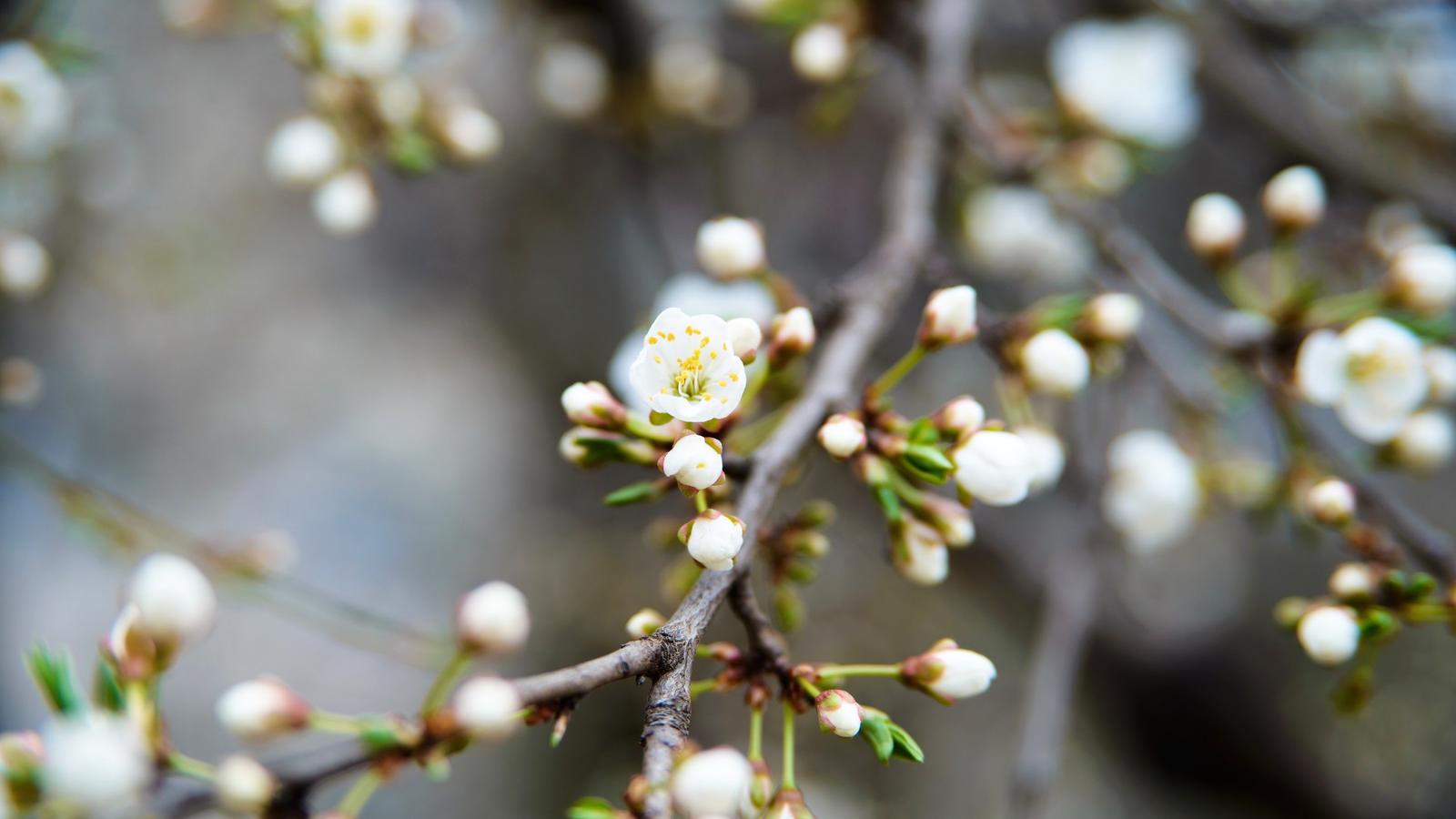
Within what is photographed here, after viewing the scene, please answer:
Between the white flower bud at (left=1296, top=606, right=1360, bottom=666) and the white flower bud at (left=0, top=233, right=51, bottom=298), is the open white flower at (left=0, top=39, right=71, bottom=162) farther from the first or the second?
the white flower bud at (left=1296, top=606, right=1360, bottom=666)

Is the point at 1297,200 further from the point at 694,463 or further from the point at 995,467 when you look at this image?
the point at 694,463

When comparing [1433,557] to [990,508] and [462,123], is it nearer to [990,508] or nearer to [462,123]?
[990,508]

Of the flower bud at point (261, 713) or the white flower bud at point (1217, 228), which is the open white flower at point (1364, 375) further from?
the flower bud at point (261, 713)

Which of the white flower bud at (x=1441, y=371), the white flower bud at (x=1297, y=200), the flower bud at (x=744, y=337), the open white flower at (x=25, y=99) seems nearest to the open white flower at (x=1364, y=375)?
the white flower bud at (x=1441, y=371)

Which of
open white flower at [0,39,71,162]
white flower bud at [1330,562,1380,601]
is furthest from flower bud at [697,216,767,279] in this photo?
open white flower at [0,39,71,162]

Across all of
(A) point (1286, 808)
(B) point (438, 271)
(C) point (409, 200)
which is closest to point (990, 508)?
(A) point (1286, 808)

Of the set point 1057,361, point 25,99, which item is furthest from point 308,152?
point 1057,361
